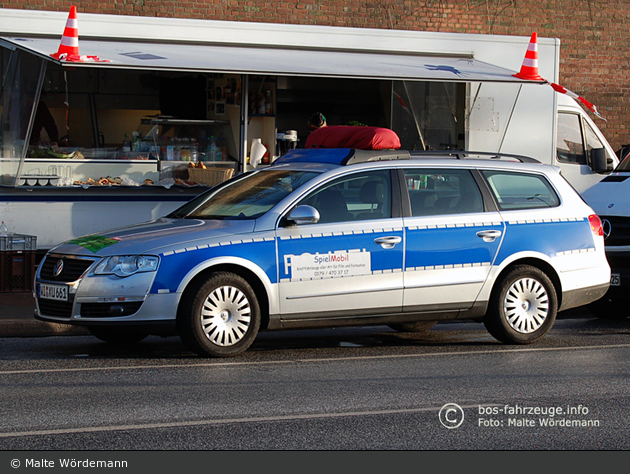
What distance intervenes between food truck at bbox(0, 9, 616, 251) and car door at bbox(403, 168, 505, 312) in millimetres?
A: 4379

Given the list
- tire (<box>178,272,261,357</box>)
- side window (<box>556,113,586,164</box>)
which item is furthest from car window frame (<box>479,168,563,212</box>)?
side window (<box>556,113,586,164</box>)

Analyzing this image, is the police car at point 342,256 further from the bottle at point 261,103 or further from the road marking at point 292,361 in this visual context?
the bottle at point 261,103

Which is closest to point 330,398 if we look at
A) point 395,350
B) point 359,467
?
point 359,467

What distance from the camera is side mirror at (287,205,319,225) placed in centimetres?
759

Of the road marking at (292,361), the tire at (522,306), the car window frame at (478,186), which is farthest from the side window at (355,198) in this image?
the tire at (522,306)

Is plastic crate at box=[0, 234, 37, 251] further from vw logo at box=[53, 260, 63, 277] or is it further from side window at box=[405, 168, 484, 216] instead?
side window at box=[405, 168, 484, 216]

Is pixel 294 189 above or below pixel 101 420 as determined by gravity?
above

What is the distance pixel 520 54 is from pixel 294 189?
8093mm

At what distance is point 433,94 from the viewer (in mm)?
14828

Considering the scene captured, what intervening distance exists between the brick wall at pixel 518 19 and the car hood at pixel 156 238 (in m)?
9.03

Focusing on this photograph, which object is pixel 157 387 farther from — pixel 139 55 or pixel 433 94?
pixel 433 94

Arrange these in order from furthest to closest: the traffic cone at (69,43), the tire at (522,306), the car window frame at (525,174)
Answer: the traffic cone at (69,43)
the car window frame at (525,174)
the tire at (522,306)

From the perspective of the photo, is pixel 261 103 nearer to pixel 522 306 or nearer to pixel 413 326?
pixel 413 326

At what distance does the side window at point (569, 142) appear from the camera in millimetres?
15258
